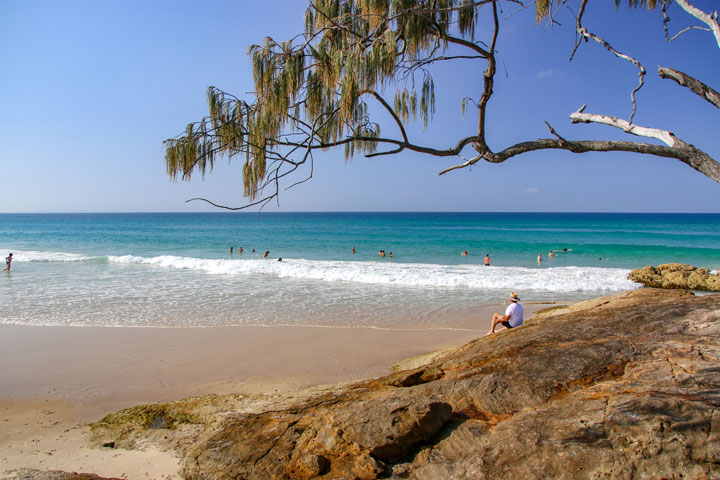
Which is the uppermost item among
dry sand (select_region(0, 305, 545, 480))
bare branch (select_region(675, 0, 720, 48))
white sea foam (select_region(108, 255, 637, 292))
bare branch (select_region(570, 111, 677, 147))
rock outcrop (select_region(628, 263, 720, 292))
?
bare branch (select_region(675, 0, 720, 48))

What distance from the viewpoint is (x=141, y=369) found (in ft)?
24.2

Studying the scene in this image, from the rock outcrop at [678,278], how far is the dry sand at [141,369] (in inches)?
406

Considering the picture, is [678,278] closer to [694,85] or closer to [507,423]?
[694,85]

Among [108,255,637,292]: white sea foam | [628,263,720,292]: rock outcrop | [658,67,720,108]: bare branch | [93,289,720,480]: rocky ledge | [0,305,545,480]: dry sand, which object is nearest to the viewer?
[93,289,720,480]: rocky ledge

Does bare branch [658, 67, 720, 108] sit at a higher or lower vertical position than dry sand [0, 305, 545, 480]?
higher

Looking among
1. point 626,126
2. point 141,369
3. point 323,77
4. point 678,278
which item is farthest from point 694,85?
point 678,278

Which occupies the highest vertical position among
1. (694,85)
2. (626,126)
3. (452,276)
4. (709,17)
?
(709,17)

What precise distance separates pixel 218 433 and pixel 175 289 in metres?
13.4

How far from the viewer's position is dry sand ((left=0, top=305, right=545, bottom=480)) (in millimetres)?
4488

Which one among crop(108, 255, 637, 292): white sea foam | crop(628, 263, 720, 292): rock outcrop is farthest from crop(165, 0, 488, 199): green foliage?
crop(628, 263, 720, 292): rock outcrop

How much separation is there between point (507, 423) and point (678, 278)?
58.3 feet

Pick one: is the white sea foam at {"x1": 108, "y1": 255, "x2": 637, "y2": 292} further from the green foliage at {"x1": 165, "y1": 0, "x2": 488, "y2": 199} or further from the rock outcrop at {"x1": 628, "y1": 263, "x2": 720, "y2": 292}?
the green foliage at {"x1": 165, "y1": 0, "x2": 488, "y2": 199}

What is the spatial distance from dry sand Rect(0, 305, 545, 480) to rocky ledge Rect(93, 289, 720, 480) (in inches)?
21.7

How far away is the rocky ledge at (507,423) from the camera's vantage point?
2.53m
